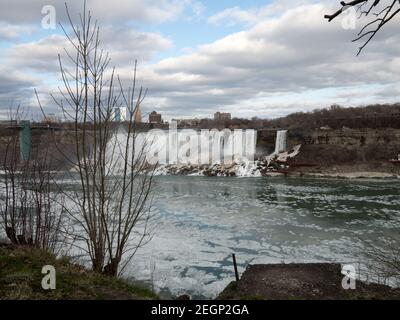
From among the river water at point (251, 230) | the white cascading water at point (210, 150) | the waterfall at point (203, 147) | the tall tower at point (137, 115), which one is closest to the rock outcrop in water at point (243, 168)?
the white cascading water at point (210, 150)

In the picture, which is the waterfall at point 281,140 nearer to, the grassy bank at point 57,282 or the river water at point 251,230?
the river water at point 251,230

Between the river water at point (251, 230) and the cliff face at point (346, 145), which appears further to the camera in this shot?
the cliff face at point (346, 145)

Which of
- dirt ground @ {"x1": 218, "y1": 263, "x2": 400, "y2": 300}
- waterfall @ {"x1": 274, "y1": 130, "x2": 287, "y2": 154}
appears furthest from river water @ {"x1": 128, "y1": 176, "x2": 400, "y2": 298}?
waterfall @ {"x1": 274, "y1": 130, "x2": 287, "y2": 154}

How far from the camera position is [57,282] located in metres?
6.55

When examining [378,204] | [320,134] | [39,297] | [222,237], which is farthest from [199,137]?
[39,297]

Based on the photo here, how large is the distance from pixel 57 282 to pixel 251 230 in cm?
1253

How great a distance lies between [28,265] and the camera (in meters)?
7.45

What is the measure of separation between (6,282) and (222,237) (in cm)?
1156

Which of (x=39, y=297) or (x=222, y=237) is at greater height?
(x=39, y=297)

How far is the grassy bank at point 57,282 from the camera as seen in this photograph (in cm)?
594

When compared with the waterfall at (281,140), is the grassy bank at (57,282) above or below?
below

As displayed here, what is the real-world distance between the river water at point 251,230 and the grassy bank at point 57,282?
3.59 meters
